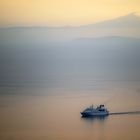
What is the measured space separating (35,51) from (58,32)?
0.19 metres

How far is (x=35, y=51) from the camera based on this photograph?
225 centimetres

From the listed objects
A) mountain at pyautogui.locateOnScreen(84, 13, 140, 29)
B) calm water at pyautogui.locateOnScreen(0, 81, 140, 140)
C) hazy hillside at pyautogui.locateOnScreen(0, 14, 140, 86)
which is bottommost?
calm water at pyautogui.locateOnScreen(0, 81, 140, 140)

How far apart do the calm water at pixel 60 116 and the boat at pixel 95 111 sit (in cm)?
3

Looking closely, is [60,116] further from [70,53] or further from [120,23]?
[120,23]

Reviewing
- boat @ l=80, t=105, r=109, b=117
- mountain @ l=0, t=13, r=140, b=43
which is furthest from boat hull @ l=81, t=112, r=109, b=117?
mountain @ l=0, t=13, r=140, b=43

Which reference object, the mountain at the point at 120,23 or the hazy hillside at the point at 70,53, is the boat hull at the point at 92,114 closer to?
the hazy hillside at the point at 70,53

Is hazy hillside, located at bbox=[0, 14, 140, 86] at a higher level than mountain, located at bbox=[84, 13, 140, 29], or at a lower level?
lower

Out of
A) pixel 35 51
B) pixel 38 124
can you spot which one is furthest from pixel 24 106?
pixel 35 51

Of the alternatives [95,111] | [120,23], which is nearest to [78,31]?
[120,23]

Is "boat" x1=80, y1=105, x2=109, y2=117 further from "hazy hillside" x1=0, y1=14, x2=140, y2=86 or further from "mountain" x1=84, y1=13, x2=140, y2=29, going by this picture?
"mountain" x1=84, y1=13, x2=140, y2=29

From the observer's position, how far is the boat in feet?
7.33

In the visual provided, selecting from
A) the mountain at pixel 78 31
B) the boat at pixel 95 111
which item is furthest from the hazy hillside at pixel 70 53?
the boat at pixel 95 111

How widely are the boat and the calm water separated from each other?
0.03m

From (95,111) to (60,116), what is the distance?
228 mm
